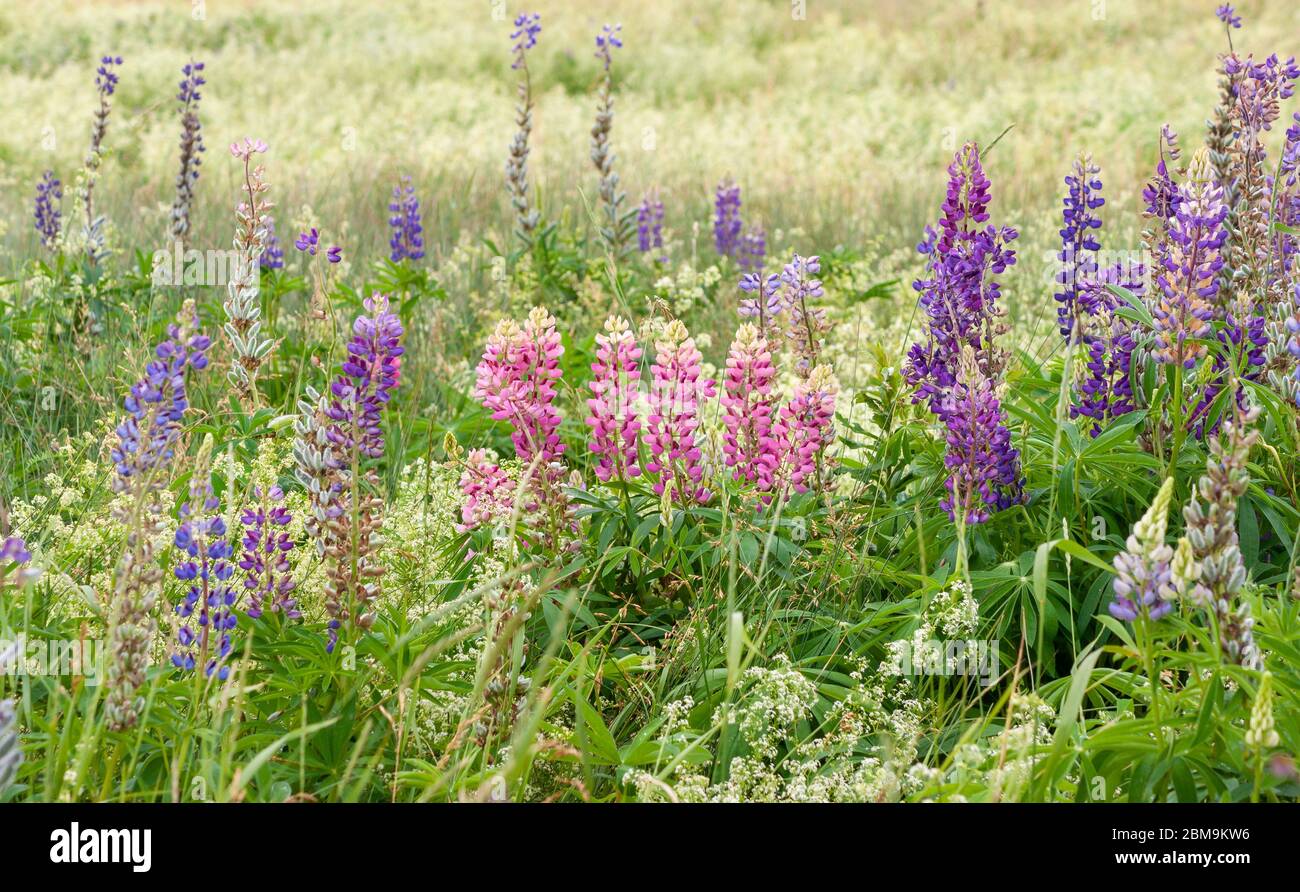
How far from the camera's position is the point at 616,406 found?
10.0ft

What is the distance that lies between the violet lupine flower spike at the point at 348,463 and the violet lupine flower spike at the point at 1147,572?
1.29 m

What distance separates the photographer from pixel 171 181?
11.4 meters

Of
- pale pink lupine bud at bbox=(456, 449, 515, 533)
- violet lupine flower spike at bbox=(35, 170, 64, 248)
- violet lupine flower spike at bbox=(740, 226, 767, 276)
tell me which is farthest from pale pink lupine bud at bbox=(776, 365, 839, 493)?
violet lupine flower spike at bbox=(35, 170, 64, 248)

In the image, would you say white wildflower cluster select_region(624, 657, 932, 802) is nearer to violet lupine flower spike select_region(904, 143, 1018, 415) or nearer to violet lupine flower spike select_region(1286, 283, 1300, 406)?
violet lupine flower spike select_region(904, 143, 1018, 415)

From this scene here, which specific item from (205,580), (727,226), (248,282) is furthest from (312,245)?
(727,226)

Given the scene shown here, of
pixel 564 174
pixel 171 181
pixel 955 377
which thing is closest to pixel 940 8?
pixel 564 174

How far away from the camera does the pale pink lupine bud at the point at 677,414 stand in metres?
2.91

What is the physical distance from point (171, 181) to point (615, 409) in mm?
9606

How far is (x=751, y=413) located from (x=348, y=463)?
3.29 ft

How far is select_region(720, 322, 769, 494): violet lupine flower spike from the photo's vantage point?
3.01 metres

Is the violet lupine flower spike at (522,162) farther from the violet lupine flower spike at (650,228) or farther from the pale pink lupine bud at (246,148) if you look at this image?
the pale pink lupine bud at (246,148)

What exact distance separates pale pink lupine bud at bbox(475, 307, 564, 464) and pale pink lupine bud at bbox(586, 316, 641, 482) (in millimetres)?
109

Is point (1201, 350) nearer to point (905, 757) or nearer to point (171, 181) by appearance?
point (905, 757)

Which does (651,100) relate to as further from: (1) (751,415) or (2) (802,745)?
(2) (802,745)
